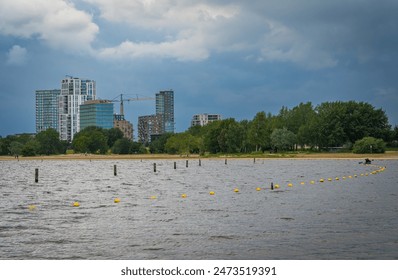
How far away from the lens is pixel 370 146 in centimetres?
14988

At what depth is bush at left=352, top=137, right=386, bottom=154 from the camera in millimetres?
150188

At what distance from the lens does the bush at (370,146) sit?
493 feet

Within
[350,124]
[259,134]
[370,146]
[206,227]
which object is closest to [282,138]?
[259,134]

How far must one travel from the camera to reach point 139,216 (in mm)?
31969

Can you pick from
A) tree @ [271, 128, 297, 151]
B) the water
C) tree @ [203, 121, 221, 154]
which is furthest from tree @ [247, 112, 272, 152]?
the water

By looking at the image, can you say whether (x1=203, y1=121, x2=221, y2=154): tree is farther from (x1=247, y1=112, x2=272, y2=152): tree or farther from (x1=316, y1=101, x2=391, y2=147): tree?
(x1=316, y1=101, x2=391, y2=147): tree

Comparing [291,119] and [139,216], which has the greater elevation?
[291,119]

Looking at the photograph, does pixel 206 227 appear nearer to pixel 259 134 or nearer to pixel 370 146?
pixel 370 146

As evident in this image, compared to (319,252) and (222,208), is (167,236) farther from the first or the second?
(222,208)

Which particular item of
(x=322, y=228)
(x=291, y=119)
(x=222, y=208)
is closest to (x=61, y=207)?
(x=222, y=208)

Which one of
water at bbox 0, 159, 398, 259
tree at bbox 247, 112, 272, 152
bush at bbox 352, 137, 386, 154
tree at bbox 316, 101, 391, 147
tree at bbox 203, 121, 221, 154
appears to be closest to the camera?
water at bbox 0, 159, 398, 259
